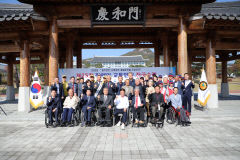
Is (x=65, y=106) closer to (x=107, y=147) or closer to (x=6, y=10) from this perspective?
(x=107, y=147)

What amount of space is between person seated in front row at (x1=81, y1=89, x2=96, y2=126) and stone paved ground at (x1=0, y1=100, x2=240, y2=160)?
1.22ft

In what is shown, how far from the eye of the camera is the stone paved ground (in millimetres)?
3313

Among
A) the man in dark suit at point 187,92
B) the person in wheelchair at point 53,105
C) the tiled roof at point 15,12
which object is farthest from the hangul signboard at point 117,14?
the person in wheelchair at point 53,105

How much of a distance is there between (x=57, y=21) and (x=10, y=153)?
20.2 feet

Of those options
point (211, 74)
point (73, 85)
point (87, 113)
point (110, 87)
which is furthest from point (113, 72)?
point (211, 74)

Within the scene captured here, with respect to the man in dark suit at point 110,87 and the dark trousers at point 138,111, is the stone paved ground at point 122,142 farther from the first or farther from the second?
the man in dark suit at point 110,87

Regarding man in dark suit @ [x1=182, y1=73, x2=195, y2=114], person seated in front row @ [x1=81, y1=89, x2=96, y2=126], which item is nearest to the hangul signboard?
man in dark suit @ [x1=182, y1=73, x2=195, y2=114]

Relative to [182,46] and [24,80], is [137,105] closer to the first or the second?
[182,46]

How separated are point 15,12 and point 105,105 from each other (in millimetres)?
8502

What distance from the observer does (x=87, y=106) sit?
5496 millimetres

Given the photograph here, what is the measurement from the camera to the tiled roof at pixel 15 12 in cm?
638

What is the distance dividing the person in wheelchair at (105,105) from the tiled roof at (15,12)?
15.4 ft

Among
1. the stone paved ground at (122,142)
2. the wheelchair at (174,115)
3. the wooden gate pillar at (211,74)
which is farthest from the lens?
the wooden gate pillar at (211,74)

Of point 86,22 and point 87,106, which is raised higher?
point 86,22
